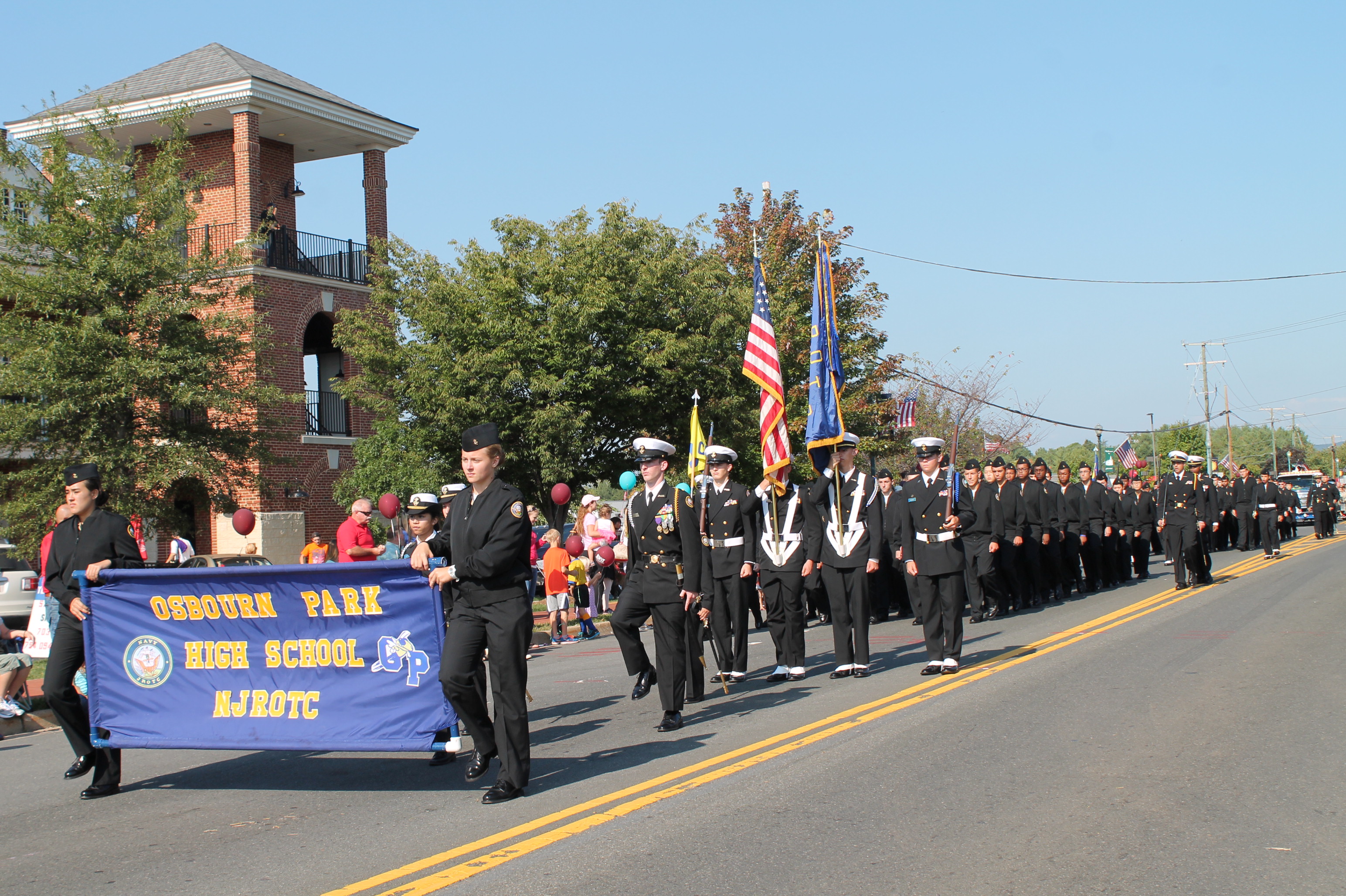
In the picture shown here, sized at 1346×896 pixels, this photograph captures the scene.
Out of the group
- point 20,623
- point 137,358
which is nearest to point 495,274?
point 137,358

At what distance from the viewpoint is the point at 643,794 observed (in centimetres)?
627

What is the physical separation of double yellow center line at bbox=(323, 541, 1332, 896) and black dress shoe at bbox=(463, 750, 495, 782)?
0.86 m

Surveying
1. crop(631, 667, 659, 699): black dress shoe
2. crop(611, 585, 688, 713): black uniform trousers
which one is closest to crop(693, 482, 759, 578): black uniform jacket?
crop(631, 667, 659, 699): black dress shoe

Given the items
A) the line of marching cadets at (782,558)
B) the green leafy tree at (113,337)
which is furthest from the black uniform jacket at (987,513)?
the green leafy tree at (113,337)

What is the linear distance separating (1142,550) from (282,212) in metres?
23.1

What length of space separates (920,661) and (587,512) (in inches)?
391

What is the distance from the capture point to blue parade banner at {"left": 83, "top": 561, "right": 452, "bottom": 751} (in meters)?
6.46

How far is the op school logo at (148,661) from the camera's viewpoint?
6859mm

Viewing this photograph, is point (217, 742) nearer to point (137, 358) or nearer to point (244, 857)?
point (244, 857)

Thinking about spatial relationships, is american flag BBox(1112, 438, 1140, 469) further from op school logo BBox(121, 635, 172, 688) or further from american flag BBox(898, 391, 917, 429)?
op school logo BBox(121, 635, 172, 688)

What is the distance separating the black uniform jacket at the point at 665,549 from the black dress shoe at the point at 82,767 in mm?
3692

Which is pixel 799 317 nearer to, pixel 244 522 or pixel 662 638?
pixel 244 522

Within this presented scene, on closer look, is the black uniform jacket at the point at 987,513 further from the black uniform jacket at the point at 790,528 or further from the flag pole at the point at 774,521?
the flag pole at the point at 774,521

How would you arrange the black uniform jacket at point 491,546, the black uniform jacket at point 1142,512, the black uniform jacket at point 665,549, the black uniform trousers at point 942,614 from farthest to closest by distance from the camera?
the black uniform jacket at point 1142,512, the black uniform trousers at point 942,614, the black uniform jacket at point 665,549, the black uniform jacket at point 491,546
